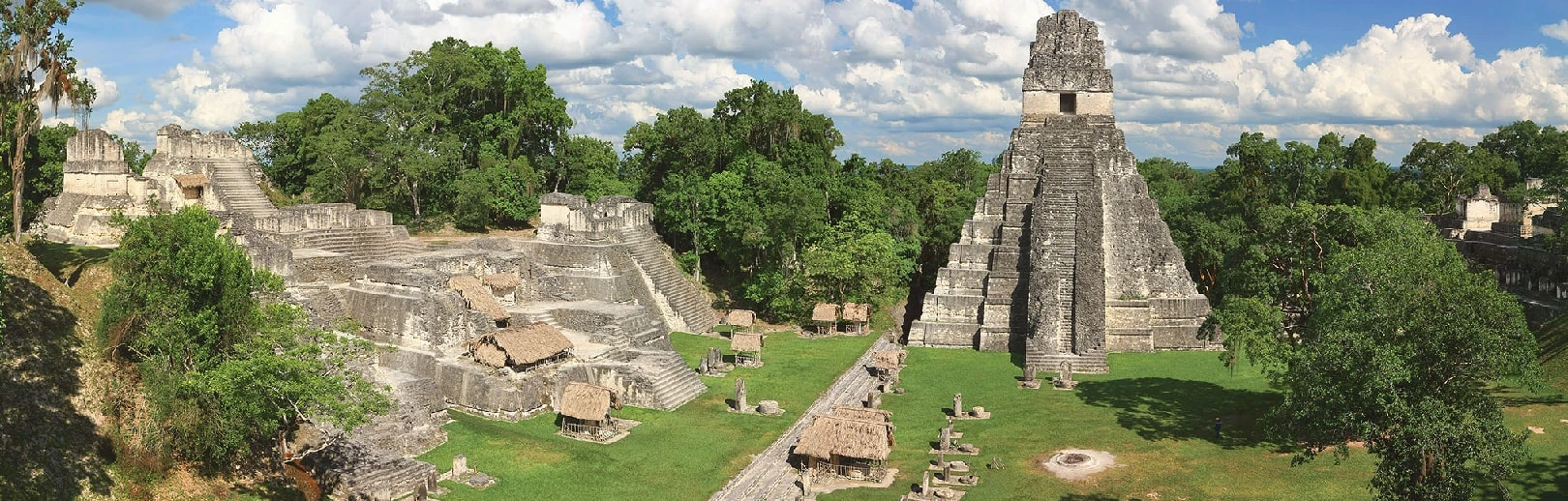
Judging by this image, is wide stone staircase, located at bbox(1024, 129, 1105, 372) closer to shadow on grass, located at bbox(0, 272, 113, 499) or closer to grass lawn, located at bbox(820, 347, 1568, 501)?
grass lawn, located at bbox(820, 347, 1568, 501)

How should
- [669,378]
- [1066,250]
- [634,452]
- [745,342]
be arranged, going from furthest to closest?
[1066,250] → [745,342] → [669,378] → [634,452]

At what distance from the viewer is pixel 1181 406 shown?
27781mm

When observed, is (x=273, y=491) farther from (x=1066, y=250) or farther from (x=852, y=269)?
(x=1066, y=250)

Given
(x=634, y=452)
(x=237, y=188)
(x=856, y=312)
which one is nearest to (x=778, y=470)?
(x=634, y=452)

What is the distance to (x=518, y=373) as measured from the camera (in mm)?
27016

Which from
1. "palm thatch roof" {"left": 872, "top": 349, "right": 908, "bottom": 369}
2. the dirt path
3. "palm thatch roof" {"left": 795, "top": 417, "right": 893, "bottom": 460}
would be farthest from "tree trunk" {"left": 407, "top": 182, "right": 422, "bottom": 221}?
"palm thatch roof" {"left": 795, "top": 417, "right": 893, "bottom": 460}

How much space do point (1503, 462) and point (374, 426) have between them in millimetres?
21072

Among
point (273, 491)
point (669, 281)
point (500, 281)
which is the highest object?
point (500, 281)

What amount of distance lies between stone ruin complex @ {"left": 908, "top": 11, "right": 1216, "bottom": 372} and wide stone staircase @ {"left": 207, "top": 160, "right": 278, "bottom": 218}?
24.7 metres

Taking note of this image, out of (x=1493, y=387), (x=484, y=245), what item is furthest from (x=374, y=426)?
(x=1493, y=387)

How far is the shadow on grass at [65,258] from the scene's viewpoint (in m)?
23.9

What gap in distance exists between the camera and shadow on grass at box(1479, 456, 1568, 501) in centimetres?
1869

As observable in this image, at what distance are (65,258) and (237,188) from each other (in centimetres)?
1368

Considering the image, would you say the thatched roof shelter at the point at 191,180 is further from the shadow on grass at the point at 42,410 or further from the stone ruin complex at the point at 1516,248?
the stone ruin complex at the point at 1516,248
